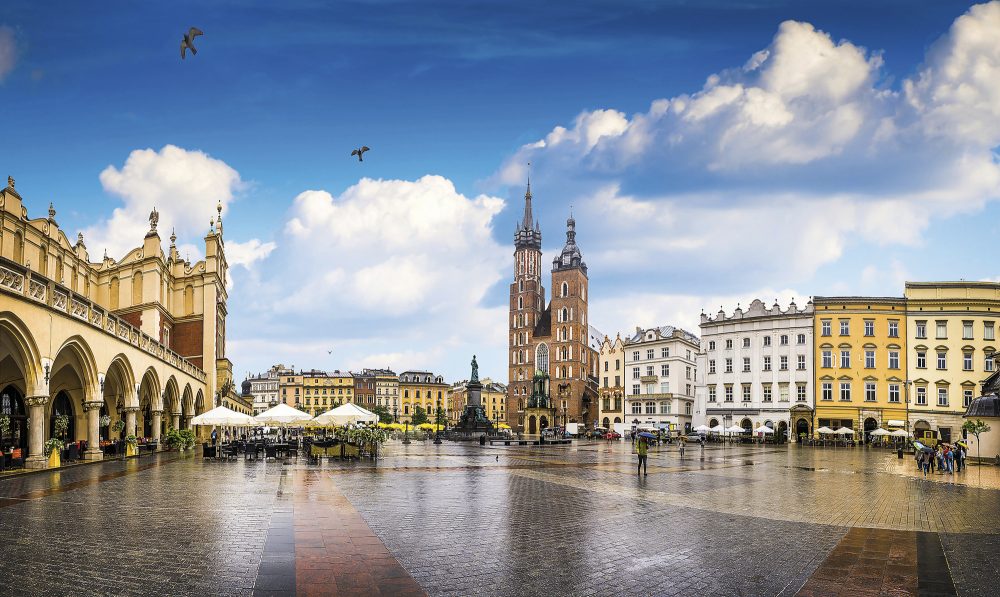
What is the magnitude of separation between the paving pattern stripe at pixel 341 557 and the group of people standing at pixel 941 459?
85.9 feet

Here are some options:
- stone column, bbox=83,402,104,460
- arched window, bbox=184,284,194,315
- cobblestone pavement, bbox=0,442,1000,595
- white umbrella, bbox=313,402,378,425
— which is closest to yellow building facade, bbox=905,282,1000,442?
cobblestone pavement, bbox=0,442,1000,595

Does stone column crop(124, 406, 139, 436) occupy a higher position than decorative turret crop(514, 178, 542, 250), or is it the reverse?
decorative turret crop(514, 178, 542, 250)

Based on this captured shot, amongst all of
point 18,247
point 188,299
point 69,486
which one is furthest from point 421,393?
point 69,486

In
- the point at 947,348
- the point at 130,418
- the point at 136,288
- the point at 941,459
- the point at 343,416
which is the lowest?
the point at 941,459

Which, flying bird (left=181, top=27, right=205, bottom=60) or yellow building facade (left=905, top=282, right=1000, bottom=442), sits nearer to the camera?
flying bird (left=181, top=27, right=205, bottom=60)

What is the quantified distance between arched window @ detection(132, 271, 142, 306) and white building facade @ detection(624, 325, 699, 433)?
56399mm

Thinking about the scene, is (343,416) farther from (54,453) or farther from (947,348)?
(947,348)

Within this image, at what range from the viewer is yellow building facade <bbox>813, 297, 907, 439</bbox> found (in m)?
70.6

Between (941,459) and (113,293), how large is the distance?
54112 millimetres

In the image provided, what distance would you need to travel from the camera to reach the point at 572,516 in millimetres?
15945

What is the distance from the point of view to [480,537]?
13078 mm

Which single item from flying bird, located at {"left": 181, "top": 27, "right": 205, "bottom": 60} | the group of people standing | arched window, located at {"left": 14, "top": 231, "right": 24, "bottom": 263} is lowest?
the group of people standing

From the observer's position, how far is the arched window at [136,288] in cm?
5450

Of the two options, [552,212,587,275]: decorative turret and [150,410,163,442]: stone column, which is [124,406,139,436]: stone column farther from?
[552,212,587,275]: decorative turret
